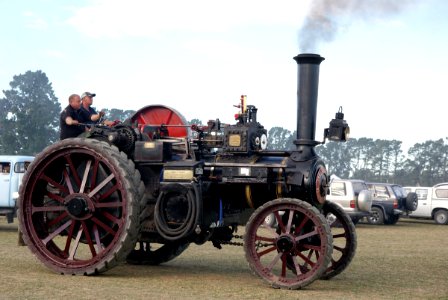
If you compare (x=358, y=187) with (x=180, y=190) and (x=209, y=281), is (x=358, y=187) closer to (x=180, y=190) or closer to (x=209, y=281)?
(x=209, y=281)

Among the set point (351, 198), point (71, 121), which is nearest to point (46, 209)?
point (71, 121)

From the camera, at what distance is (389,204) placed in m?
31.3

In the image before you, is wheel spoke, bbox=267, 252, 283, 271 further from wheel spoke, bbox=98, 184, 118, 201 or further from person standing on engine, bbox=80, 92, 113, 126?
person standing on engine, bbox=80, 92, 113, 126

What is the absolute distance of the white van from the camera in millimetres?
21172

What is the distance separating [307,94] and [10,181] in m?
12.9

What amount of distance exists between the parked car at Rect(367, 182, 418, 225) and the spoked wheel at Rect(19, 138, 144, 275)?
2110cm

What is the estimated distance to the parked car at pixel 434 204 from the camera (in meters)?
33.6

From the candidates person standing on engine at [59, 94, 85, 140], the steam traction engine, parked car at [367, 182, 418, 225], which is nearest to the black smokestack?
the steam traction engine

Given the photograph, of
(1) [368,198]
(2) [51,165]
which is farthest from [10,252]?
(1) [368,198]

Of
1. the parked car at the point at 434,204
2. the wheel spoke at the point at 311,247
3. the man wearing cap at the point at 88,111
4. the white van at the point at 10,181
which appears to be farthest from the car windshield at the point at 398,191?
the wheel spoke at the point at 311,247

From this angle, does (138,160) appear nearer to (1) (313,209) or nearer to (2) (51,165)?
(2) (51,165)

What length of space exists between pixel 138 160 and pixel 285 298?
3.14 meters

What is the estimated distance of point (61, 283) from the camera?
9789 millimetres

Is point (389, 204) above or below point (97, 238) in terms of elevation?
below
